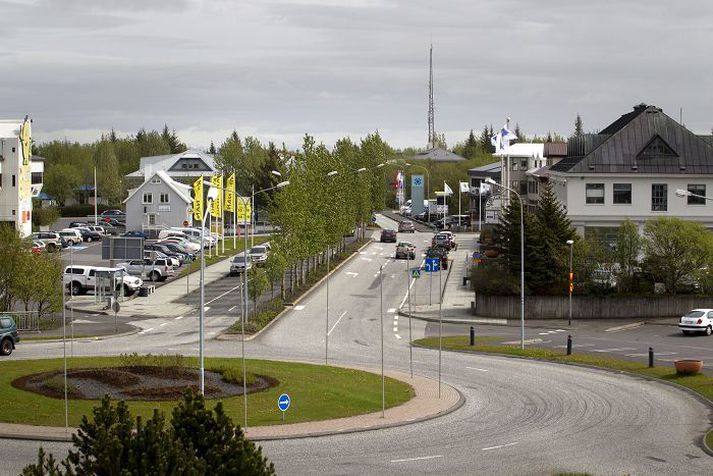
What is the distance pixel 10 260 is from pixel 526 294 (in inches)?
1246

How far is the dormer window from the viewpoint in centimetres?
8675

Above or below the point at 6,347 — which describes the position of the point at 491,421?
below

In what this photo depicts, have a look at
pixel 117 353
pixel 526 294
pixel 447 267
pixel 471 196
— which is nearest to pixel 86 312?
pixel 117 353

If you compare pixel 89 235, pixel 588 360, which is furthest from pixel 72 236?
pixel 588 360

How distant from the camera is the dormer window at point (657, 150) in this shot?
86.8 m

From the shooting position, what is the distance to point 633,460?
32812 millimetres

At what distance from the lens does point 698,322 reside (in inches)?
2511

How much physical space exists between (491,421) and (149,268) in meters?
53.4

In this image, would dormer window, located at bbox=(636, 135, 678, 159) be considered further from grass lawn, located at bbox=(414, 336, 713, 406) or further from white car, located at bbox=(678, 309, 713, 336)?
grass lawn, located at bbox=(414, 336, 713, 406)

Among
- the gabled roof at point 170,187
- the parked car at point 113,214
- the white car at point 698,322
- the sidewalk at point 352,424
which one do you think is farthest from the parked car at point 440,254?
the parked car at point 113,214

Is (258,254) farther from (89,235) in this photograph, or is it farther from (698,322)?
(698,322)

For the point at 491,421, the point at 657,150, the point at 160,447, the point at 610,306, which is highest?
the point at 657,150

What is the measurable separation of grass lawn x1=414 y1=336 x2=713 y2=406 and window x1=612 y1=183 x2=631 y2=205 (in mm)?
28390

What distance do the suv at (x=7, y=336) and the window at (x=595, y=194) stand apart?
157 ft
